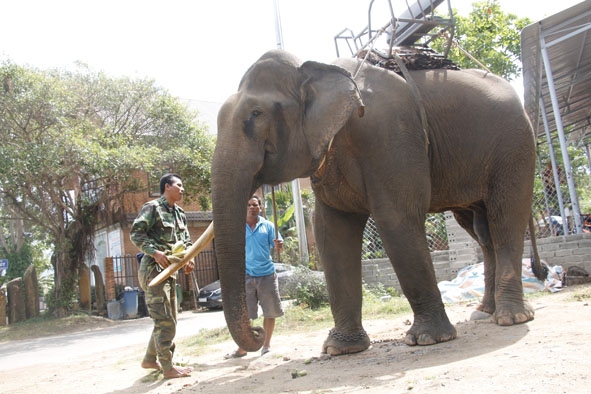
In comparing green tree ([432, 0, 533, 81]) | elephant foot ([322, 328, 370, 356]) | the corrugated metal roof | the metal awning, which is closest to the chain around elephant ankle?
elephant foot ([322, 328, 370, 356])

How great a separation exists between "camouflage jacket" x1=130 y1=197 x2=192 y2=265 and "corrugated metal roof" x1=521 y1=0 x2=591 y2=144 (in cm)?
761

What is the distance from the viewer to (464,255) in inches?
458

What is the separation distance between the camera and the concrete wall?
31.6 ft

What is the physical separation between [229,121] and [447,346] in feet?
8.23

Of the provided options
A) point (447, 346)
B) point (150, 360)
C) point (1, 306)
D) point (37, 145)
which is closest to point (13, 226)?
point (1, 306)

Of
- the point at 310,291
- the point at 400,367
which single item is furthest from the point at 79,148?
the point at 400,367

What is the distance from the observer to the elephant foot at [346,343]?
17.8ft

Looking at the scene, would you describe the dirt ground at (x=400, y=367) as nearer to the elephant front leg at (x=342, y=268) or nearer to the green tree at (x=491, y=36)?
the elephant front leg at (x=342, y=268)

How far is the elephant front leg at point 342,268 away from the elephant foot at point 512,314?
1.27m

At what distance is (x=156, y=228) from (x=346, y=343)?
211 centimetres

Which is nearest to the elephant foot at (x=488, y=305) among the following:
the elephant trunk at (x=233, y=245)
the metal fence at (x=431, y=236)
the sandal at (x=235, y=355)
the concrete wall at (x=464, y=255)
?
the sandal at (x=235, y=355)

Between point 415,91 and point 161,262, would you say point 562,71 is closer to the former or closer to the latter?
point 415,91

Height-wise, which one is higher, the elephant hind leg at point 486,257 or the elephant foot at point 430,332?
the elephant hind leg at point 486,257

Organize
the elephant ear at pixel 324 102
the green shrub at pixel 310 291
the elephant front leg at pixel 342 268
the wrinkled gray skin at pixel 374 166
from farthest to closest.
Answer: the green shrub at pixel 310 291
the elephant front leg at pixel 342 268
the elephant ear at pixel 324 102
the wrinkled gray skin at pixel 374 166
